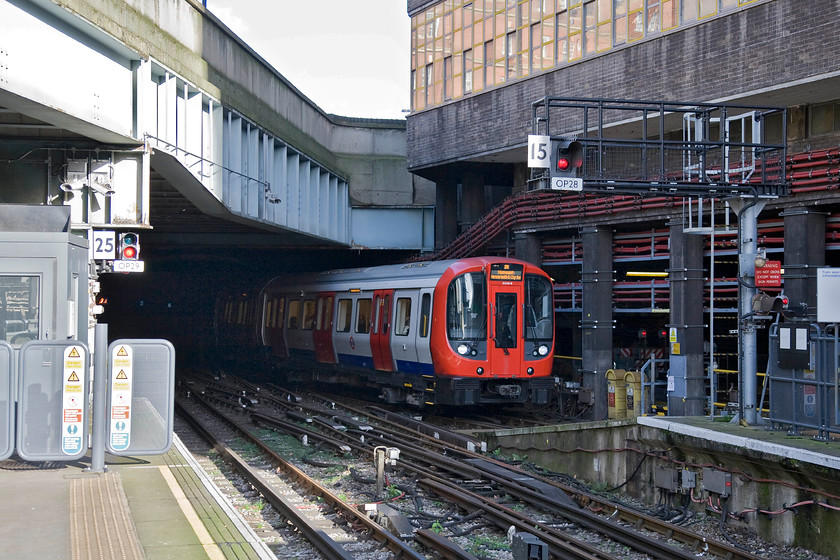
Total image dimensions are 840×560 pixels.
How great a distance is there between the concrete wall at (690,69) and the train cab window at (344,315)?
6.23 meters

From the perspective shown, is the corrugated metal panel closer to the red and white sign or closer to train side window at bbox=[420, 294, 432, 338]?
train side window at bbox=[420, 294, 432, 338]

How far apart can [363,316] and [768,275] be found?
36.5ft

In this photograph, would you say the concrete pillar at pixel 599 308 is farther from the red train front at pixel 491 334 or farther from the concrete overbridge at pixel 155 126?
the concrete overbridge at pixel 155 126

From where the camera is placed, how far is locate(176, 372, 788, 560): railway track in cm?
1020

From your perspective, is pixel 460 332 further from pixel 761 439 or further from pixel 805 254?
pixel 761 439

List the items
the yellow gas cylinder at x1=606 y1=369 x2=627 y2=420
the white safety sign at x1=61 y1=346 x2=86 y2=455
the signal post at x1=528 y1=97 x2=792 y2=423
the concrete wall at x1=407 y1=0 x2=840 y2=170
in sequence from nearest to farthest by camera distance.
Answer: the white safety sign at x1=61 y1=346 x2=86 y2=455 < the signal post at x1=528 y1=97 x2=792 y2=423 < the concrete wall at x1=407 y1=0 x2=840 y2=170 < the yellow gas cylinder at x1=606 y1=369 x2=627 y2=420

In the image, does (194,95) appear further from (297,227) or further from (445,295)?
(297,227)

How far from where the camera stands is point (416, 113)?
30.7 meters

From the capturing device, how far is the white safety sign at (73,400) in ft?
28.6

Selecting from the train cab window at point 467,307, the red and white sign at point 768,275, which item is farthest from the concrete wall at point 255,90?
the red and white sign at point 768,275

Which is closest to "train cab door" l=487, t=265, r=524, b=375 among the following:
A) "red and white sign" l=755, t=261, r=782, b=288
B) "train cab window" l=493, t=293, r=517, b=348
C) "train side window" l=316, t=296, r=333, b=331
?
"train cab window" l=493, t=293, r=517, b=348

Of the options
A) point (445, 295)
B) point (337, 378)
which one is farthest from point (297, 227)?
point (445, 295)

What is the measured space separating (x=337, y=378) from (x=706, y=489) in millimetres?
13929

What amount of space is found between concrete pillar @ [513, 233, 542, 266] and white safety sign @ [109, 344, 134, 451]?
17.2 meters
